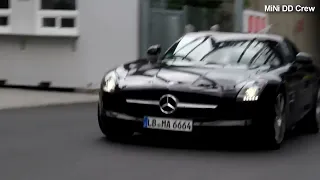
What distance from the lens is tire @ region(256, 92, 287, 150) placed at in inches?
342

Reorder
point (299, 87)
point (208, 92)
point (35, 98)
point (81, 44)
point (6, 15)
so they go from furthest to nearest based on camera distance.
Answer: point (6, 15)
point (81, 44)
point (35, 98)
point (299, 87)
point (208, 92)

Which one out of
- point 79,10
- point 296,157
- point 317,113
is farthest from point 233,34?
point 79,10

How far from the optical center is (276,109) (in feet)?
29.0

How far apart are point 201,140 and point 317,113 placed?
2188mm

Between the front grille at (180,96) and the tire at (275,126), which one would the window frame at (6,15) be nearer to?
the front grille at (180,96)

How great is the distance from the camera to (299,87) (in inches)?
390

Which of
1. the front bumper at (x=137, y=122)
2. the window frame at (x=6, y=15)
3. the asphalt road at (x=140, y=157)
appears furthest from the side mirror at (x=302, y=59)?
the window frame at (x=6, y=15)

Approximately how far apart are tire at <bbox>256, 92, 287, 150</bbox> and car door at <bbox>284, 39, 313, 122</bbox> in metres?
0.40

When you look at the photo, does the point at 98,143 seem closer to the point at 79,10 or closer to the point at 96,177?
the point at 96,177

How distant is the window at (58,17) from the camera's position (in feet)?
55.0

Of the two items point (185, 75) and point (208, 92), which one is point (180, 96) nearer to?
point (208, 92)

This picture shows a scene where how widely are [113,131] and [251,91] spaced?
173 cm

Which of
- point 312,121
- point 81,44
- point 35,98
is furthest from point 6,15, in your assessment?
point 312,121

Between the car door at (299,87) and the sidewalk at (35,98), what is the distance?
17.4 ft
